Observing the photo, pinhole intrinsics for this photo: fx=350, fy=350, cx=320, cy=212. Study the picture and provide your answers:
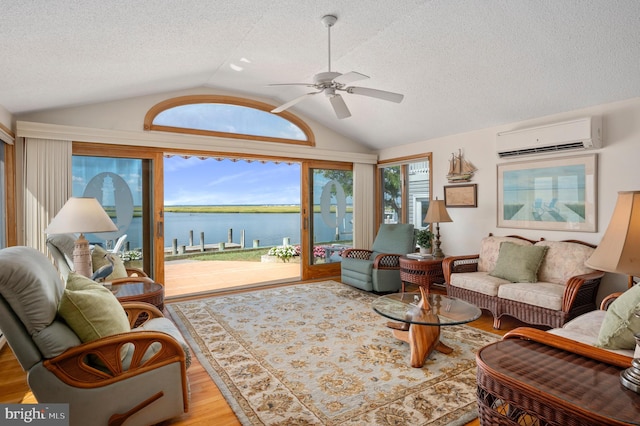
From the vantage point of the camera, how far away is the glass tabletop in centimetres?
273

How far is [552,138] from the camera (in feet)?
13.2

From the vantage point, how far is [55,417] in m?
1.74

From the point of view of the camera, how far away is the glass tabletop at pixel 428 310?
273 centimetres

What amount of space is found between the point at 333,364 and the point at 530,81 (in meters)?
3.43

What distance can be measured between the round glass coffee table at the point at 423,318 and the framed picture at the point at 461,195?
2.24 metres

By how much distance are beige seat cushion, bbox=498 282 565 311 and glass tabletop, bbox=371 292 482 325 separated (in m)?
0.75

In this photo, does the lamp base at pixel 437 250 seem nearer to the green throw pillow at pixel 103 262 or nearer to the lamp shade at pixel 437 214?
the lamp shade at pixel 437 214

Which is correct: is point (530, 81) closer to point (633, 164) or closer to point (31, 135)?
point (633, 164)

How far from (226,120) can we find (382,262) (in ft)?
10.4

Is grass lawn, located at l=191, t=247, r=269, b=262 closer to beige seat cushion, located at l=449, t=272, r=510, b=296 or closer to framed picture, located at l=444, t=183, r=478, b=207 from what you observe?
framed picture, located at l=444, t=183, r=478, b=207

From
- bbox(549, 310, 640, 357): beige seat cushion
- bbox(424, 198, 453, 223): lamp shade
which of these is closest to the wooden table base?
bbox(549, 310, 640, 357): beige seat cushion

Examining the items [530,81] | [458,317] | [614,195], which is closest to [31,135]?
[458,317]

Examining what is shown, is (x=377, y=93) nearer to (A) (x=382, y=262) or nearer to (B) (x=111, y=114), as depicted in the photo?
(A) (x=382, y=262)

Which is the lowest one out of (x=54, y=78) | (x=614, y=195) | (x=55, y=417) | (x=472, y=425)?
(x=472, y=425)
